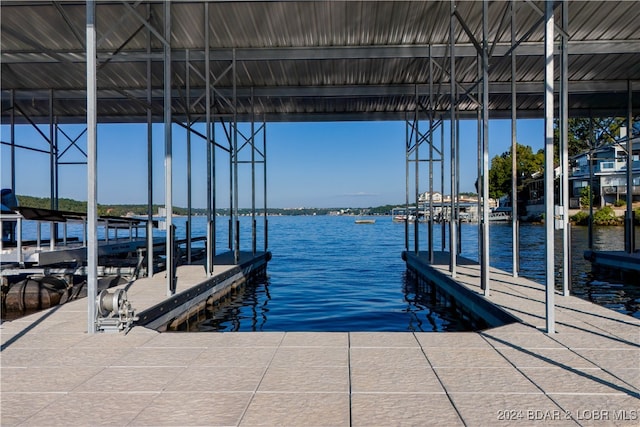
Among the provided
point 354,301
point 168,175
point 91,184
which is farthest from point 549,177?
point 354,301

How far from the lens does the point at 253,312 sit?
1098 cm

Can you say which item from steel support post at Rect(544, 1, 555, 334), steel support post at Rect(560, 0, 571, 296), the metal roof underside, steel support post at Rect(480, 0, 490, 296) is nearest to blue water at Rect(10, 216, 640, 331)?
steel support post at Rect(480, 0, 490, 296)

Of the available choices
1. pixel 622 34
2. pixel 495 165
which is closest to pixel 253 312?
pixel 622 34

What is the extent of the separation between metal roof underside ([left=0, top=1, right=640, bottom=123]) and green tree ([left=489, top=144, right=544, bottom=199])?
58.6 meters

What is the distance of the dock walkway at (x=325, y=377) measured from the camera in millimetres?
3617

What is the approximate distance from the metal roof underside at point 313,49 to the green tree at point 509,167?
192 feet

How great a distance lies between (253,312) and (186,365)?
240 inches

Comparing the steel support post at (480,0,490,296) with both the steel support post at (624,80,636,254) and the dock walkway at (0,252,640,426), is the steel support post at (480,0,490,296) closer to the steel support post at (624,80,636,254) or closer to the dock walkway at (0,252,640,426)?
the dock walkway at (0,252,640,426)

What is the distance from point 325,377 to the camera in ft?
14.6

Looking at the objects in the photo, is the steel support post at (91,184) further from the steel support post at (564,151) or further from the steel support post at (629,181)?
the steel support post at (629,181)

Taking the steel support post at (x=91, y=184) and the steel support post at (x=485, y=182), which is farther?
the steel support post at (x=485, y=182)

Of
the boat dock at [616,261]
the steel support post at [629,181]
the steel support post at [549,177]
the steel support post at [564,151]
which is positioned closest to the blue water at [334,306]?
the steel support post at [564,151]

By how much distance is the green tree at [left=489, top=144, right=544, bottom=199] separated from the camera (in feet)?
242

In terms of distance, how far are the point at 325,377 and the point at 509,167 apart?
3053 inches
